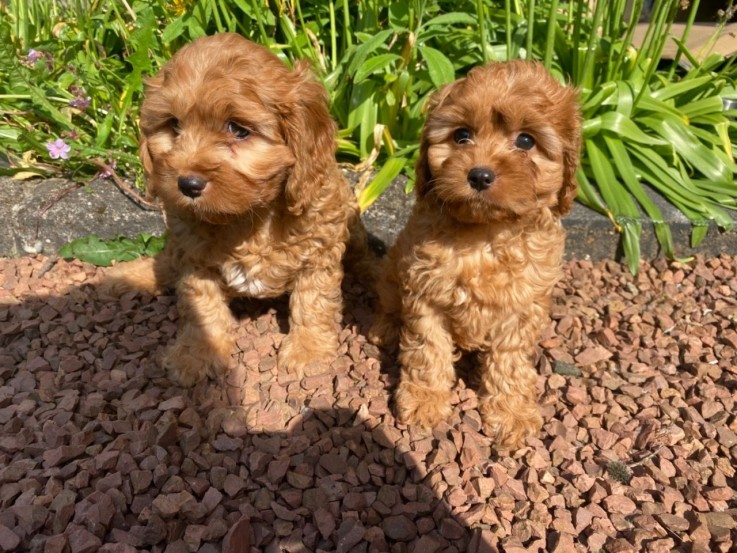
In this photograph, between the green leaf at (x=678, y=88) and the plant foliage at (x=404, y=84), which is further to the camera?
the green leaf at (x=678, y=88)

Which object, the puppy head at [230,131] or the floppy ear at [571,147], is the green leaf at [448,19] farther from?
the floppy ear at [571,147]

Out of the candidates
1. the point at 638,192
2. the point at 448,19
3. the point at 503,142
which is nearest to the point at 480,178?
the point at 503,142

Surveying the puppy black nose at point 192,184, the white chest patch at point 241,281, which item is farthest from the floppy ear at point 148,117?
the white chest patch at point 241,281

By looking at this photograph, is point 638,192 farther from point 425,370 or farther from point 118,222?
point 118,222

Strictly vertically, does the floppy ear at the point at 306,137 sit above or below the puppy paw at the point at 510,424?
above

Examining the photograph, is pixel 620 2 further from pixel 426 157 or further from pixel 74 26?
pixel 74 26
